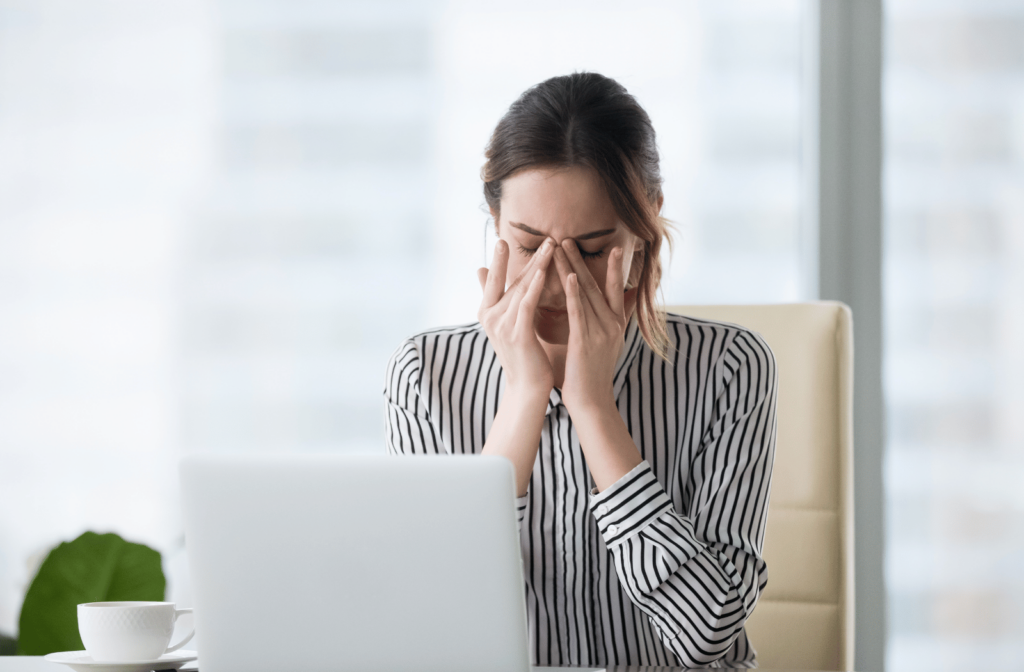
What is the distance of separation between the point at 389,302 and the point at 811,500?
3.46 ft

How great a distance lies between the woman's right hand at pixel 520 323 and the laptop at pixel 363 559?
445mm

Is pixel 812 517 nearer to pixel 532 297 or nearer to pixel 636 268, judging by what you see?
pixel 636 268

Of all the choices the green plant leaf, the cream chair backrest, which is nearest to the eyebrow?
the cream chair backrest

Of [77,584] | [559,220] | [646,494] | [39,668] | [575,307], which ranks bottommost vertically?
[77,584]

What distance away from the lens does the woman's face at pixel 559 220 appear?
1125mm

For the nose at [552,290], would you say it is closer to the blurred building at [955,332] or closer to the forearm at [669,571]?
the forearm at [669,571]

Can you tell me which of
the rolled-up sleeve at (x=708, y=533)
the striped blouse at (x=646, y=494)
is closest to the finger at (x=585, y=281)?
the striped blouse at (x=646, y=494)

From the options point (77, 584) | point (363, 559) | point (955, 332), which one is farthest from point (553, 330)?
point (955, 332)

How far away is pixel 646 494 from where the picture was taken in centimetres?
104

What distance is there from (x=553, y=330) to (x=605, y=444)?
0.25m

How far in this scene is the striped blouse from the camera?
104 centimetres

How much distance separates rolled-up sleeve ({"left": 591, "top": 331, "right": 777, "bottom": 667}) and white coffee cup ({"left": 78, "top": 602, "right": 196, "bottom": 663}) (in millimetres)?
479

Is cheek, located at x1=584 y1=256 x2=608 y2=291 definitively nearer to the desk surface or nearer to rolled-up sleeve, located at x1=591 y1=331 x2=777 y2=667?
rolled-up sleeve, located at x1=591 y1=331 x2=777 y2=667

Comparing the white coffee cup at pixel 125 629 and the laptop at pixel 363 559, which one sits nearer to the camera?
the laptop at pixel 363 559
